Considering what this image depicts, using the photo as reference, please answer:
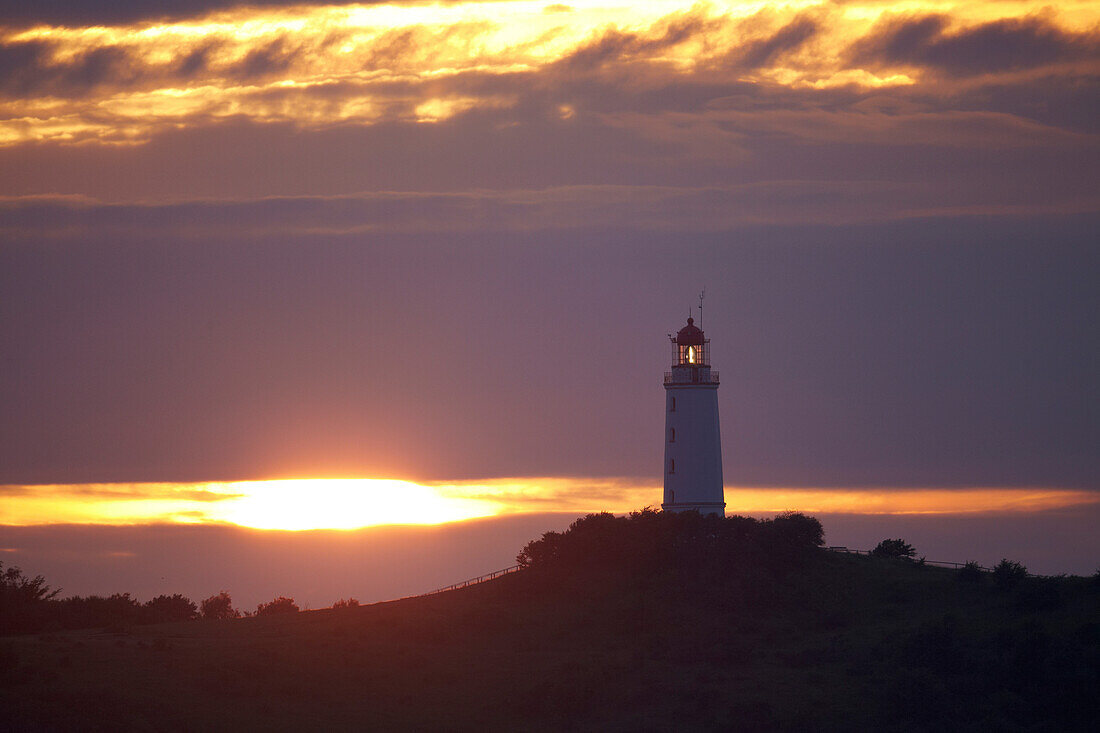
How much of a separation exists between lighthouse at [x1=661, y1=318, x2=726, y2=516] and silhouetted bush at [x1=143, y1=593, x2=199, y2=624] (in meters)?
29.8

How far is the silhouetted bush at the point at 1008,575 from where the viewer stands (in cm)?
6844

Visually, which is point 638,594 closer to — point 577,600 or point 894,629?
point 577,600

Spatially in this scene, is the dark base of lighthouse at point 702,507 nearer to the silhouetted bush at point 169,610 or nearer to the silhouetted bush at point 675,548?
the silhouetted bush at point 675,548

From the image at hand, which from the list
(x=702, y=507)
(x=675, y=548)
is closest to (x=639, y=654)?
(x=675, y=548)

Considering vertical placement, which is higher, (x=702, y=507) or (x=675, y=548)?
(x=702, y=507)

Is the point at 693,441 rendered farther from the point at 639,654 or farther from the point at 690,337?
the point at 639,654

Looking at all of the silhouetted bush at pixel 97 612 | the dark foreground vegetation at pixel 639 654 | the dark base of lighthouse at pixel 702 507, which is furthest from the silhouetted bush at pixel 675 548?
the silhouetted bush at pixel 97 612

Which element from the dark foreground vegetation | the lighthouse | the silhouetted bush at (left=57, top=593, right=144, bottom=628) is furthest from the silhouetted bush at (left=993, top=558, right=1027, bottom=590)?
the silhouetted bush at (left=57, top=593, right=144, bottom=628)

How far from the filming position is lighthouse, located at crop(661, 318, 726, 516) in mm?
85000

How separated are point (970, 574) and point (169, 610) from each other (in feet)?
151

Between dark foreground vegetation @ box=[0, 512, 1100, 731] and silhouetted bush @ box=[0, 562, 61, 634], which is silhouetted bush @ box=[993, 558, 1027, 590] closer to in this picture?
dark foreground vegetation @ box=[0, 512, 1100, 731]

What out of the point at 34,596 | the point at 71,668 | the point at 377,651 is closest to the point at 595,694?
the point at 377,651

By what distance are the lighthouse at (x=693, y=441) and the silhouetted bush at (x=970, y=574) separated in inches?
662

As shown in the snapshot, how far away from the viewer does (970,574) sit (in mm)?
71375
